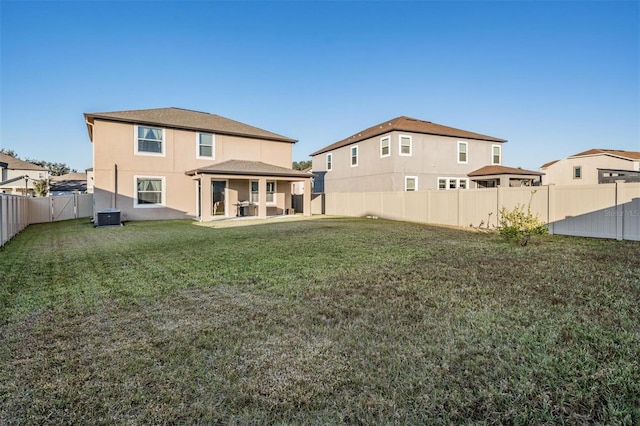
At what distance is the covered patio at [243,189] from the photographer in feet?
51.3

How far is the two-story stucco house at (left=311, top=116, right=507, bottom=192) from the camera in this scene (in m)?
20.3

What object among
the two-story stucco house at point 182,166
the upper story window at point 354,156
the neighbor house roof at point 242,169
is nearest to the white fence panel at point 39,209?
the two-story stucco house at point 182,166

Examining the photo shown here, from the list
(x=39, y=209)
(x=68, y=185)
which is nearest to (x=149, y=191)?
(x=39, y=209)

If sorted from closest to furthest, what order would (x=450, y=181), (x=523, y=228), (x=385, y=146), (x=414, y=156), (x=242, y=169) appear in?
(x=523, y=228)
(x=242, y=169)
(x=414, y=156)
(x=385, y=146)
(x=450, y=181)

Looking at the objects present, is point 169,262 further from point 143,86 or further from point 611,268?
point 143,86

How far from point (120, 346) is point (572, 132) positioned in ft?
91.3

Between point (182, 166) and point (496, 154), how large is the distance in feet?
74.3

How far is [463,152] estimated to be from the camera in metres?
22.5

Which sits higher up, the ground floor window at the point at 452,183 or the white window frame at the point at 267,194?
the ground floor window at the point at 452,183

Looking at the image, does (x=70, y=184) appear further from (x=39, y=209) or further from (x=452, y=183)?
(x=452, y=183)

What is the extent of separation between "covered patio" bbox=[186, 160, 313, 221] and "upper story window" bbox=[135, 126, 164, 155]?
2028 millimetres

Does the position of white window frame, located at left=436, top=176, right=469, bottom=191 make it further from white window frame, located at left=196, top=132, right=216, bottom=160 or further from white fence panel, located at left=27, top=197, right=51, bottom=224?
white fence panel, located at left=27, top=197, right=51, bottom=224

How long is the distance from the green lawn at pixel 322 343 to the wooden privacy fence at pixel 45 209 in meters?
7.58

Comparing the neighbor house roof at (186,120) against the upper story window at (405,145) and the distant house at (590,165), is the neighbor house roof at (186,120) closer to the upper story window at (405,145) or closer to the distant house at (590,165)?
the upper story window at (405,145)
